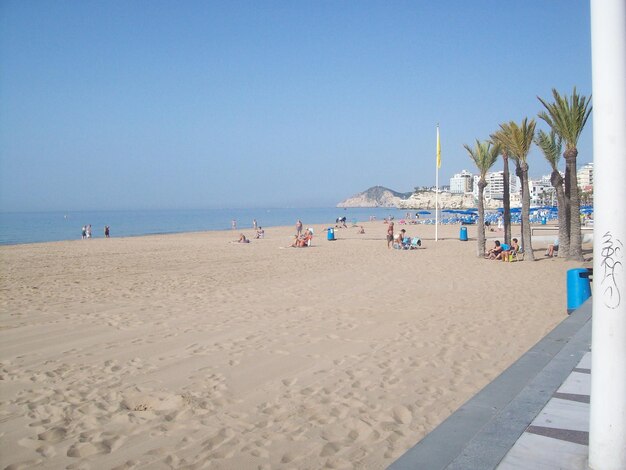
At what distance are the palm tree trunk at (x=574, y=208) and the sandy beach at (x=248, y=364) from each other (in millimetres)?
4769

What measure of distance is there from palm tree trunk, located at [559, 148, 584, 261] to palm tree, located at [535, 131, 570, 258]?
41 cm

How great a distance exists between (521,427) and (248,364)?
10.9 feet

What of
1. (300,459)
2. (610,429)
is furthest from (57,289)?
(610,429)

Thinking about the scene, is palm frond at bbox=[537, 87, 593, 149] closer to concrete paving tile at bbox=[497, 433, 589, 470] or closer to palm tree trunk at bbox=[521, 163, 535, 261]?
palm tree trunk at bbox=[521, 163, 535, 261]

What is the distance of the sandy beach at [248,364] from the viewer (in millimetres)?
3740

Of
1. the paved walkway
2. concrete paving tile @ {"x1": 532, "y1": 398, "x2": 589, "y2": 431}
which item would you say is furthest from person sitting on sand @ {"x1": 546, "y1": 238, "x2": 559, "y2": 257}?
concrete paving tile @ {"x1": 532, "y1": 398, "x2": 589, "y2": 431}

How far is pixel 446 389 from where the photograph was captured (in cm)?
483

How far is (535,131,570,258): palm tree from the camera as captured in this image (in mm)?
16828

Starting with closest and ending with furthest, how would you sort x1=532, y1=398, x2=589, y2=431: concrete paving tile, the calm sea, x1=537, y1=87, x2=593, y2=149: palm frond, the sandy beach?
1. x1=532, y1=398, x2=589, y2=431: concrete paving tile
2. the sandy beach
3. x1=537, y1=87, x2=593, y2=149: palm frond
4. the calm sea

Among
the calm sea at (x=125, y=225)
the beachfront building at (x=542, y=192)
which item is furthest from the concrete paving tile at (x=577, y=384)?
the beachfront building at (x=542, y=192)

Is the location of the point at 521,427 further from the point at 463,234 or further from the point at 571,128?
the point at 463,234

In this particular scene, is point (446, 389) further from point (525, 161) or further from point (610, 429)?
point (525, 161)

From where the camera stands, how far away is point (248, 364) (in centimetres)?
576

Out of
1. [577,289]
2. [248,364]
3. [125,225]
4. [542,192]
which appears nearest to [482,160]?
[577,289]
